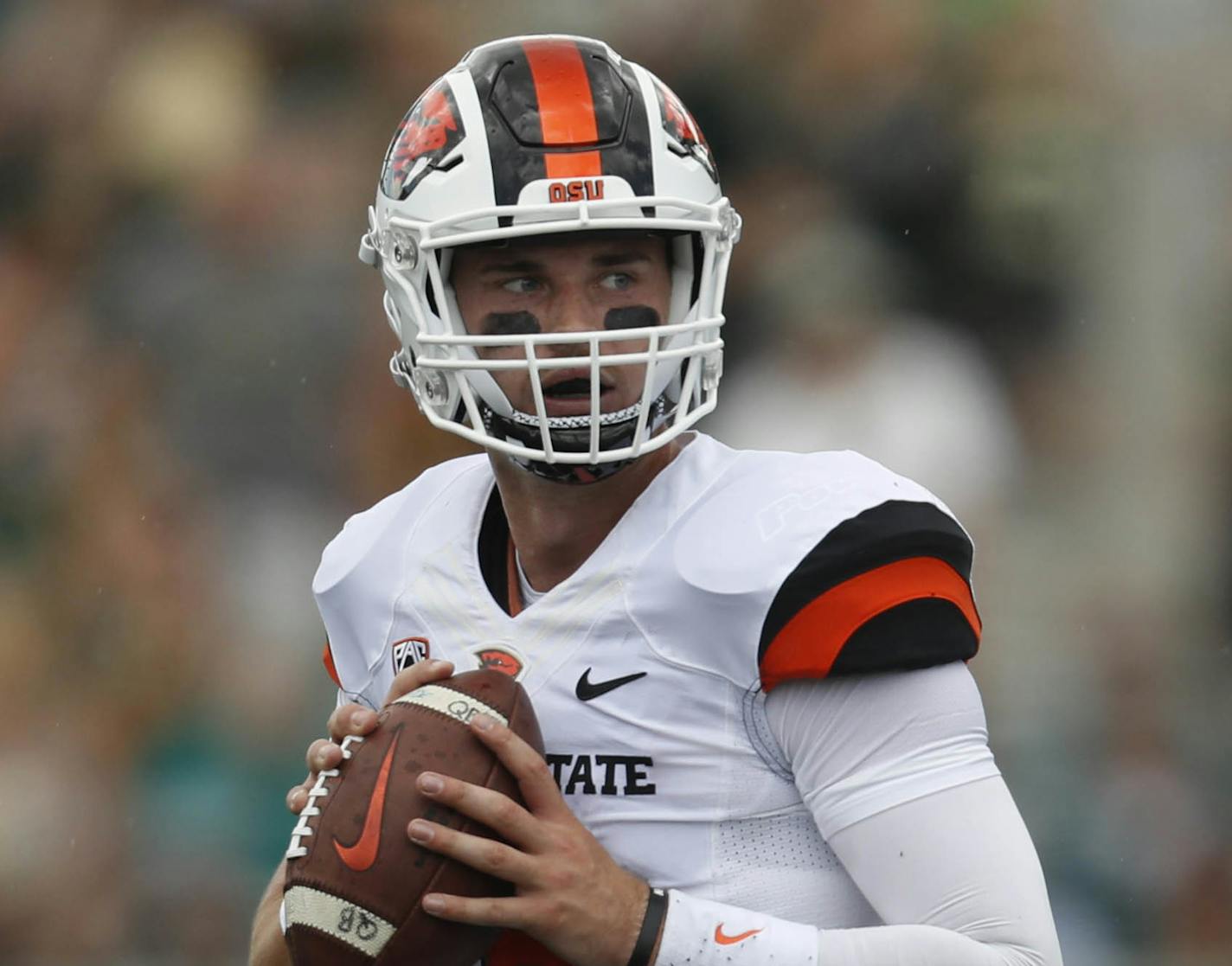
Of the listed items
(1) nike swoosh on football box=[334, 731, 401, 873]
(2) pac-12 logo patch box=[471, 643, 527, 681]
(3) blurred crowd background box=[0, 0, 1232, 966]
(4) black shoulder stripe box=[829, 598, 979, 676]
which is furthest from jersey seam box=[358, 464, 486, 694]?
(3) blurred crowd background box=[0, 0, 1232, 966]

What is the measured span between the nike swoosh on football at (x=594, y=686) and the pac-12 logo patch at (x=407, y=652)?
0.24 meters

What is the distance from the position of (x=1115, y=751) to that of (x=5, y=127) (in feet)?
9.89

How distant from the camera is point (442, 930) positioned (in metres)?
1.61

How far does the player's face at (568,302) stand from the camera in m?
1.83

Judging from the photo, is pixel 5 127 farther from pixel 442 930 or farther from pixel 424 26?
pixel 442 930

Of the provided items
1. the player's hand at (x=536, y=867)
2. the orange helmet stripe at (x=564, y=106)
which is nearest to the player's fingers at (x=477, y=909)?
the player's hand at (x=536, y=867)

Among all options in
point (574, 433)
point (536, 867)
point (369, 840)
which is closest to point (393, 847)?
point (369, 840)

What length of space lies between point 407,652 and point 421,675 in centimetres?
21

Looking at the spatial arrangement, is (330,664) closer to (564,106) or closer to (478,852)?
(478,852)

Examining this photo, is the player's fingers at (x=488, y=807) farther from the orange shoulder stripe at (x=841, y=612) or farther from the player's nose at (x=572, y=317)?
the player's nose at (x=572, y=317)

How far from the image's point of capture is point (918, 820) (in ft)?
5.27

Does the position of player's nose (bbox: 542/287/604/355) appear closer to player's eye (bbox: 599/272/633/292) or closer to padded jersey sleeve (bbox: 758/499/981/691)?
player's eye (bbox: 599/272/633/292)

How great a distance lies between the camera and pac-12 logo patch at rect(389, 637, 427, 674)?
195cm

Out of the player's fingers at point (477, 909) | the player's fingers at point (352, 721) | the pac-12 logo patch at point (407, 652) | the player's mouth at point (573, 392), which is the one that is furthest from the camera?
the pac-12 logo patch at point (407, 652)
